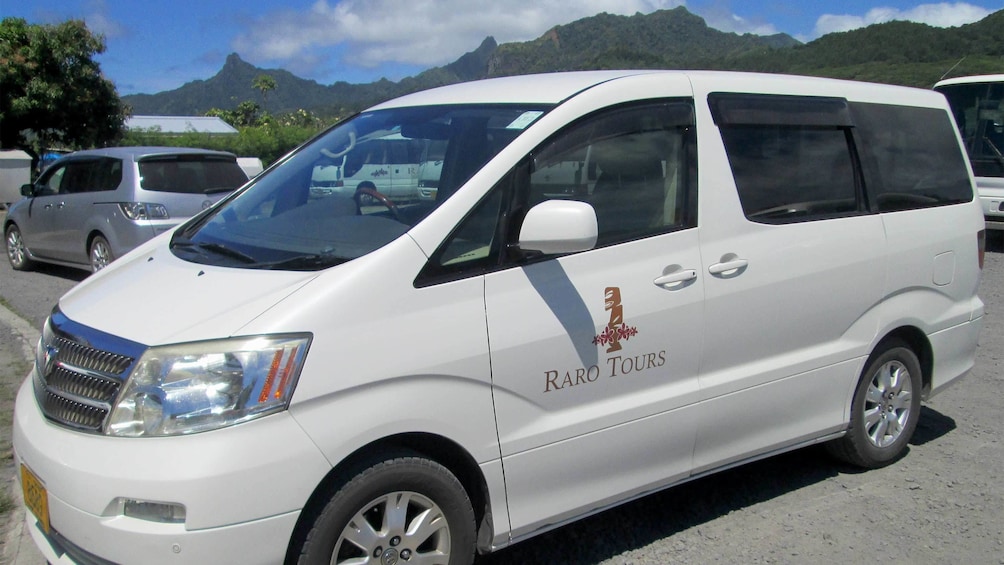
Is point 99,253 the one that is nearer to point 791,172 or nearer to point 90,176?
point 90,176

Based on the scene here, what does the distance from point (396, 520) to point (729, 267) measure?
178 centimetres

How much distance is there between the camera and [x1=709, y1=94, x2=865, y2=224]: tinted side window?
153 inches

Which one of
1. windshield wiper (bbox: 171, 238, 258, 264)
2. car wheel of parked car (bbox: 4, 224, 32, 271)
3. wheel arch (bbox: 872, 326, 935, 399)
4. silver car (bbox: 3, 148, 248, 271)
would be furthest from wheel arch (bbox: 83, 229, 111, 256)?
wheel arch (bbox: 872, 326, 935, 399)

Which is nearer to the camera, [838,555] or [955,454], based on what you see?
[838,555]

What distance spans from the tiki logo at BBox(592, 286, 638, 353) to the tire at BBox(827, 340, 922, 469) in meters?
1.74

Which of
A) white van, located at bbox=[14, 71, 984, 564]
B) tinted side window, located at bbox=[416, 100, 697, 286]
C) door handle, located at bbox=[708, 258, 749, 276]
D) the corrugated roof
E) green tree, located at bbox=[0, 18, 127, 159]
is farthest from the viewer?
the corrugated roof

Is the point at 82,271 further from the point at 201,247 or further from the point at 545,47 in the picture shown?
the point at 545,47

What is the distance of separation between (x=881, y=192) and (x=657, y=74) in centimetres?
152

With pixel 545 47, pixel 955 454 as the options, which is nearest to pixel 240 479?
pixel 955 454

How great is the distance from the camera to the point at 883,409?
460 cm

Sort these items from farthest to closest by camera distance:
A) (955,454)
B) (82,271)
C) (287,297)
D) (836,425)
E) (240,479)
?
(82,271), (955,454), (836,425), (287,297), (240,479)

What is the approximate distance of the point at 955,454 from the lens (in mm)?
4891

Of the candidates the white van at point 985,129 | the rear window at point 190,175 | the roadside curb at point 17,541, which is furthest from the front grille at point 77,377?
the white van at point 985,129

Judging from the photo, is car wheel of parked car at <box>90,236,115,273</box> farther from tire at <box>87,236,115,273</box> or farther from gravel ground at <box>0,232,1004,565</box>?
gravel ground at <box>0,232,1004,565</box>
